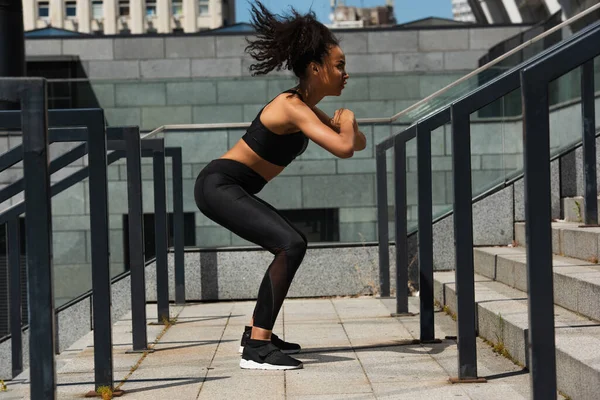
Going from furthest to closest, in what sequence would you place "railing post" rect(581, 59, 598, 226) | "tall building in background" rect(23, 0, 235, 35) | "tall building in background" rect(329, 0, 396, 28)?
1. "tall building in background" rect(23, 0, 235, 35)
2. "tall building in background" rect(329, 0, 396, 28)
3. "railing post" rect(581, 59, 598, 226)

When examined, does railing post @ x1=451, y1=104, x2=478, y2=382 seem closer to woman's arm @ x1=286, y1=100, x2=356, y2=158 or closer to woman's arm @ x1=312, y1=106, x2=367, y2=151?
woman's arm @ x1=286, y1=100, x2=356, y2=158

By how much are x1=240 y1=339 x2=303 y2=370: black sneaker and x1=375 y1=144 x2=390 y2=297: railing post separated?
3.89 m

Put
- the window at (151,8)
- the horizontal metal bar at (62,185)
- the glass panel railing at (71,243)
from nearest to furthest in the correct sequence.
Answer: the horizontal metal bar at (62,185) → the glass panel railing at (71,243) → the window at (151,8)

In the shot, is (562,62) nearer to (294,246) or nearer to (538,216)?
(538,216)

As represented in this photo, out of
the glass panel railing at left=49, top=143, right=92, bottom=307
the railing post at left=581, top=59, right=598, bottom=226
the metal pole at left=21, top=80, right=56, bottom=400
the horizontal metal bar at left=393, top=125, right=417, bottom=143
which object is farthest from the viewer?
the glass panel railing at left=49, top=143, right=92, bottom=307

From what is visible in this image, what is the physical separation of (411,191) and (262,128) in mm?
4133

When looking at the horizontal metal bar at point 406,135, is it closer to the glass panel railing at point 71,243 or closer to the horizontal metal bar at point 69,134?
the horizontal metal bar at point 69,134

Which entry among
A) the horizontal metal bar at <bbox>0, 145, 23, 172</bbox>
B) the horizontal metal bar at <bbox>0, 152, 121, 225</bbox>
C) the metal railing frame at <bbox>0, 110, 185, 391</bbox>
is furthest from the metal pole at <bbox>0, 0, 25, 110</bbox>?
the horizontal metal bar at <bbox>0, 145, 23, 172</bbox>

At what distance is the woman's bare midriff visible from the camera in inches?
213

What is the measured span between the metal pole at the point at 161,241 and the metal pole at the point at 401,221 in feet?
5.83

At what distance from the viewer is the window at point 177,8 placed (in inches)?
3541

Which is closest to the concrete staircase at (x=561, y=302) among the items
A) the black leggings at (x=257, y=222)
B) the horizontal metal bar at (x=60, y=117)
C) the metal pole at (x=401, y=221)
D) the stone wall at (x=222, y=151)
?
the metal pole at (x=401, y=221)

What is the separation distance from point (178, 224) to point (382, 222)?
6.11ft

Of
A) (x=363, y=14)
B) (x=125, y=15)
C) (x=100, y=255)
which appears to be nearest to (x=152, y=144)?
(x=100, y=255)
